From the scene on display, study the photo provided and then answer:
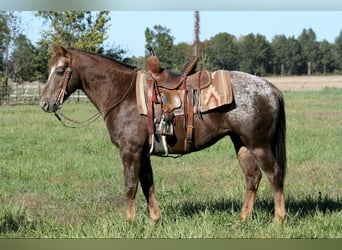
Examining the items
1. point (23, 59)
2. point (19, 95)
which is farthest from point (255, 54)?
point (19, 95)

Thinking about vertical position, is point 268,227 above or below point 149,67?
below

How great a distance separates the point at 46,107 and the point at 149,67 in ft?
4.38

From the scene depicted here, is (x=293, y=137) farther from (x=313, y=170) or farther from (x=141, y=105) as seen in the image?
(x=141, y=105)

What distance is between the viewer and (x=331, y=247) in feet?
10.0

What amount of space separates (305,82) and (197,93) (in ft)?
130

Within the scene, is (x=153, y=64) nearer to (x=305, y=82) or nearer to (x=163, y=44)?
(x=163, y=44)

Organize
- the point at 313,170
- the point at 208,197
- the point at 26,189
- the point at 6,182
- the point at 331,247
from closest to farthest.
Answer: the point at 331,247 → the point at 208,197 → the point at 26,189 → the point at 6,182 → the point at 313,170

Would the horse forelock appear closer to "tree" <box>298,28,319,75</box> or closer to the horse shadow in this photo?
the horse shadow

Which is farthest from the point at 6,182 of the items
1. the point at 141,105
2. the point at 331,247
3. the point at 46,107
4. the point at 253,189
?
the point at 331,247

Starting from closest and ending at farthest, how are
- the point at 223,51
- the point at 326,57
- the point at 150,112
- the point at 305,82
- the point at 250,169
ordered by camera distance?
the point at 150,112
the point at 250,169
the point at 223,51
the point at 305,82
the point at 326,57

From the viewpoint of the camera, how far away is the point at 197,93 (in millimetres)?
5453

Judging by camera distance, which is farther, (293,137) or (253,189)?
(293,137)

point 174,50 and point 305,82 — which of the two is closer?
point 174,50

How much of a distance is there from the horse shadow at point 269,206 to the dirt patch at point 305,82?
33542 mm
